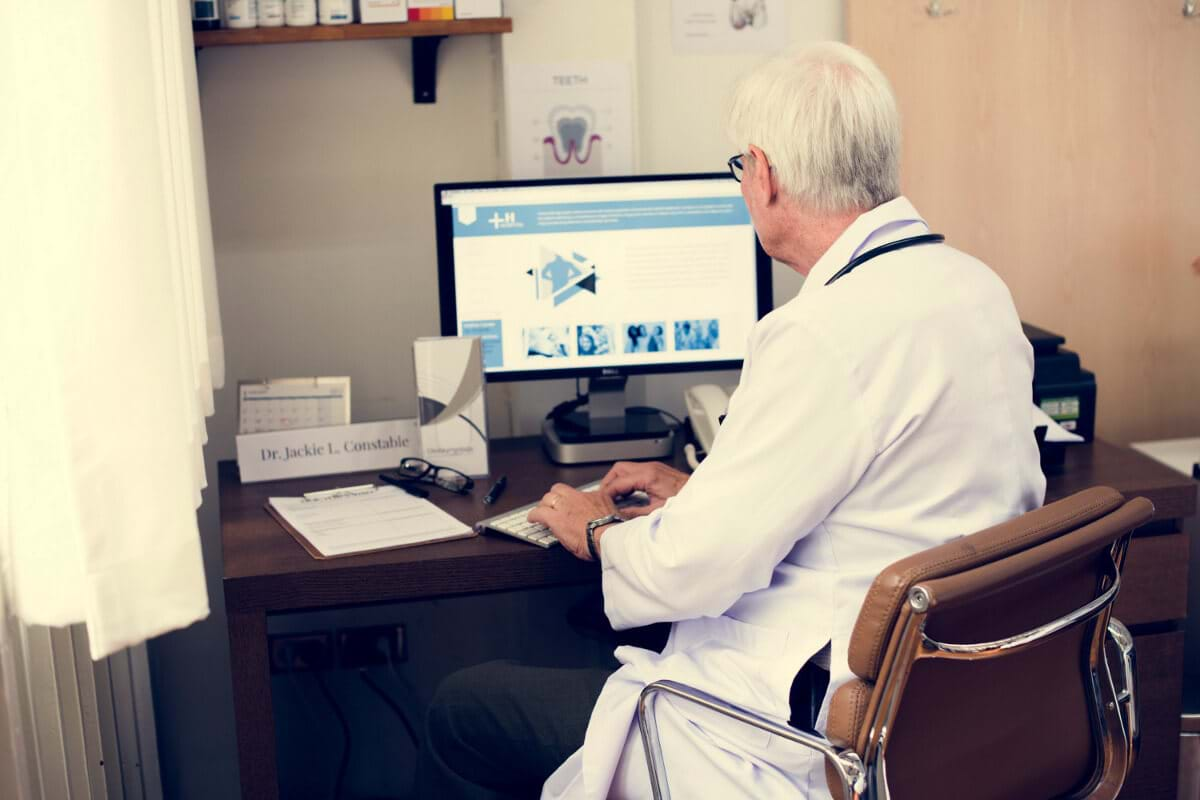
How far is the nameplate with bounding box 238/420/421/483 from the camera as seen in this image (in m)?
1.98

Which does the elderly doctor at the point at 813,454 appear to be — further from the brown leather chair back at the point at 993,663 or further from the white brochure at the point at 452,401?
the white brochure at the point at 452,401

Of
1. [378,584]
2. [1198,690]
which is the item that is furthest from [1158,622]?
[378,584]

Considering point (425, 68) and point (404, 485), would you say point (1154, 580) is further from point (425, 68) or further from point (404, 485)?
point (425, 68)

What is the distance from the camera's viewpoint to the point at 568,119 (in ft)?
7.27

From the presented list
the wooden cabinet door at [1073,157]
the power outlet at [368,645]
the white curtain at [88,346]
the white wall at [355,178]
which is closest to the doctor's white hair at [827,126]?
the white curtain at [88,346]

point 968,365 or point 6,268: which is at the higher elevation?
point 6,268

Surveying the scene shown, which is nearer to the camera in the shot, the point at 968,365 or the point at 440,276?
the point at 968,365

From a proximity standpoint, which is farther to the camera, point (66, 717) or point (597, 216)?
point (597, 216)

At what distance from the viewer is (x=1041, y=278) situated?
244cm

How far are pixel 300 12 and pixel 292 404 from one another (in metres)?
0.65

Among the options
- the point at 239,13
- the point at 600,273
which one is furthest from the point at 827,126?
the point at 239,13

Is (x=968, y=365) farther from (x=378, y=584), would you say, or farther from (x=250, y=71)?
(x=250, y=71)

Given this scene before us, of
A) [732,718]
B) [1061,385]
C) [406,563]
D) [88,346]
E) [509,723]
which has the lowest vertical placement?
[509,723]

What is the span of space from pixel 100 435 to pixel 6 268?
0.51 ft
